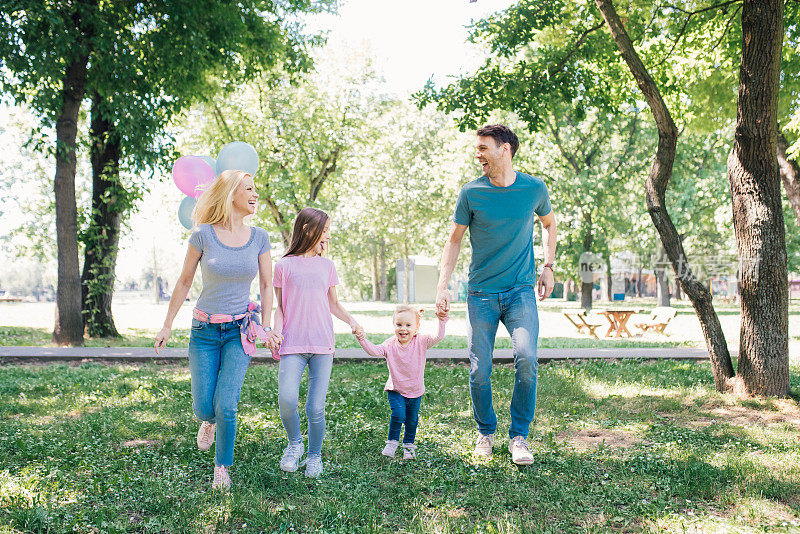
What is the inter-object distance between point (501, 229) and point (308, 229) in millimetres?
1371

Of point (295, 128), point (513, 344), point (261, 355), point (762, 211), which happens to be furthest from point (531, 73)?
point (295, 128)

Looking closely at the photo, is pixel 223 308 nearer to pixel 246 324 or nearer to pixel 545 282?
pixel 246 324

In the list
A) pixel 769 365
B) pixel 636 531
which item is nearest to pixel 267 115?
pixel 769 365

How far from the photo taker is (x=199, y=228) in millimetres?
4250

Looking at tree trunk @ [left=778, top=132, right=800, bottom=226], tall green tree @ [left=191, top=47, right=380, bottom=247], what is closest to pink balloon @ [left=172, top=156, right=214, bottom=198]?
tree trunk @ [left=778, top=132, right=800, bottom=226]

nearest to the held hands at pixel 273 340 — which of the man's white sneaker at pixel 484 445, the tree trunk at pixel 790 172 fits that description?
the man's white sneaker at pixel 484 445

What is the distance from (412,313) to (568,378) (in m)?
4.49

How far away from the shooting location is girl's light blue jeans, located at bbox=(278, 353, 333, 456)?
441 cm

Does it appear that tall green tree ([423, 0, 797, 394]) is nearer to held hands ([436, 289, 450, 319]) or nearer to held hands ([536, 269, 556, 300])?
held hands ([536, 269, 556, 300])

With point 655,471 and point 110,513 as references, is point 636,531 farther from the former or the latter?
point 110,513

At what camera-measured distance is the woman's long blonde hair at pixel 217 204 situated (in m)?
4.31

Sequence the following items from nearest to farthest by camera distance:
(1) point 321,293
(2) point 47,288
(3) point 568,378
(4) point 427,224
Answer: (1) point 321,293 → (3) point 568,378 → (4) point 427,224 → (2) point 47,288

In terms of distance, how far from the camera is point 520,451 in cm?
449

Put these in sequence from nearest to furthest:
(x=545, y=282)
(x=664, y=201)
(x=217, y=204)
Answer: (x=217, y=204)
(x=545, y=282)
(x=664, y=201)
